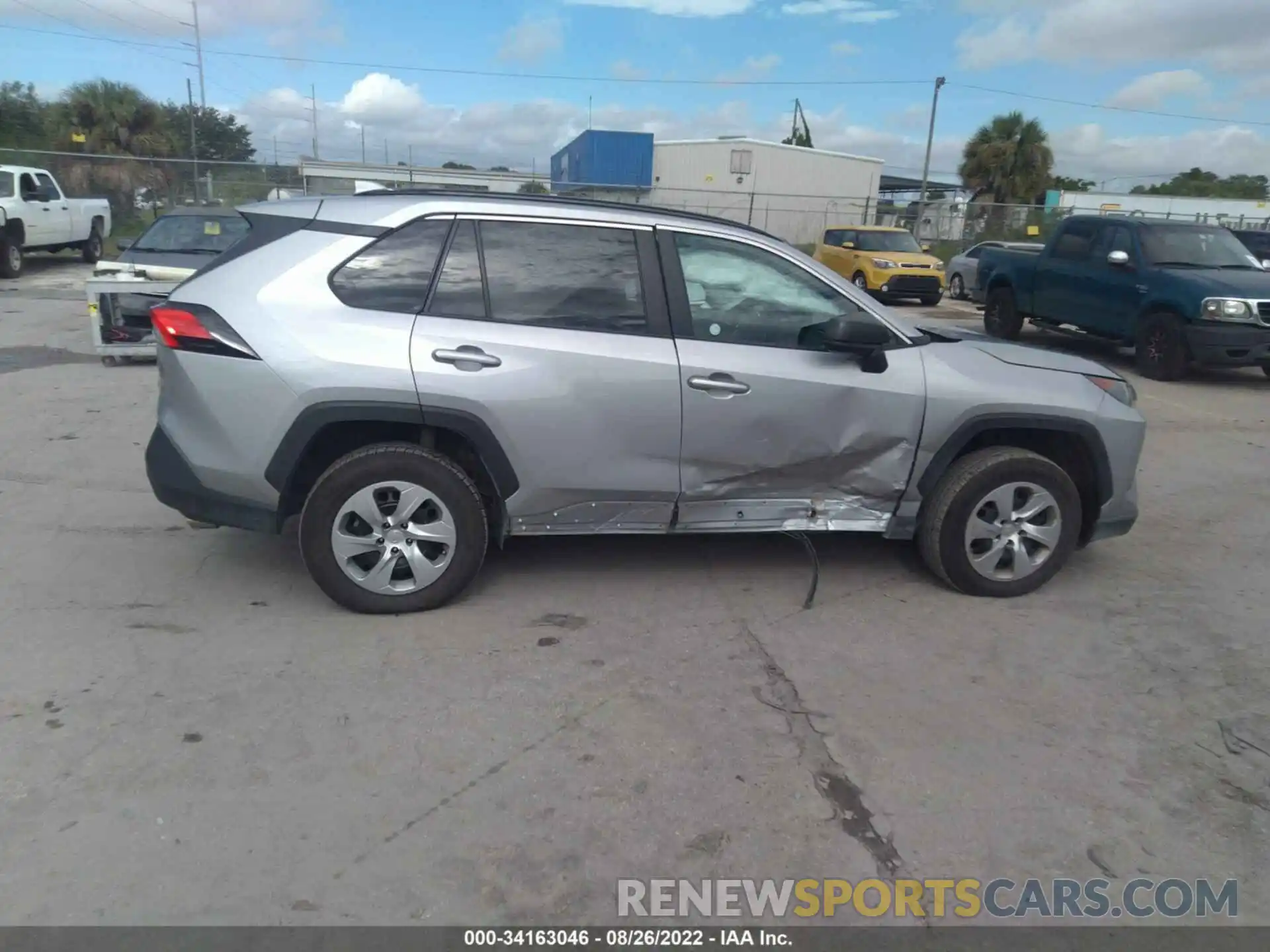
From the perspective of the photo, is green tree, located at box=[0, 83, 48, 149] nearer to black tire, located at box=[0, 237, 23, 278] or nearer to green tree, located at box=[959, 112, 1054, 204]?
black tire, located at box=[0, 237, 23, 278]

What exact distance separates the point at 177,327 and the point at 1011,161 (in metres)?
39.0

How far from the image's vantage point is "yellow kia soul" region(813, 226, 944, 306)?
19750 mm

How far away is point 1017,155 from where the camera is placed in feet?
123

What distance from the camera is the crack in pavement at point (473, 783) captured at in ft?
9.43

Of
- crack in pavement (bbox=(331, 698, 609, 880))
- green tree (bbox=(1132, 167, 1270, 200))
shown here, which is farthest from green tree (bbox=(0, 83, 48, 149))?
green tree (bbox=(1132, 167, 1270, 200))

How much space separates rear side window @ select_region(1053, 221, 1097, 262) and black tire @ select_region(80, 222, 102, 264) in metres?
19.7

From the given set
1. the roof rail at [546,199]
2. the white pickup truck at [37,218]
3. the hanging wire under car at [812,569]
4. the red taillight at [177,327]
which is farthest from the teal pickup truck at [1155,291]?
the white pickup truck at [37,218]

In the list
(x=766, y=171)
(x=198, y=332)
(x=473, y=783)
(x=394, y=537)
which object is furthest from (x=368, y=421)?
(x=766, y=171)

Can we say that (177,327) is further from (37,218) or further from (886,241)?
(886,241)

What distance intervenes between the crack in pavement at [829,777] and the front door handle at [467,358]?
5.67 ft

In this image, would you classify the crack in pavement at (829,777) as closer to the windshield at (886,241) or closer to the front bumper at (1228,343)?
the front bumper at (1228,343)

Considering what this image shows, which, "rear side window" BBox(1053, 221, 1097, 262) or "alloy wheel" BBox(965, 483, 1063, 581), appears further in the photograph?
"rear side window" BBox(1053, 221, 1097, 262)
